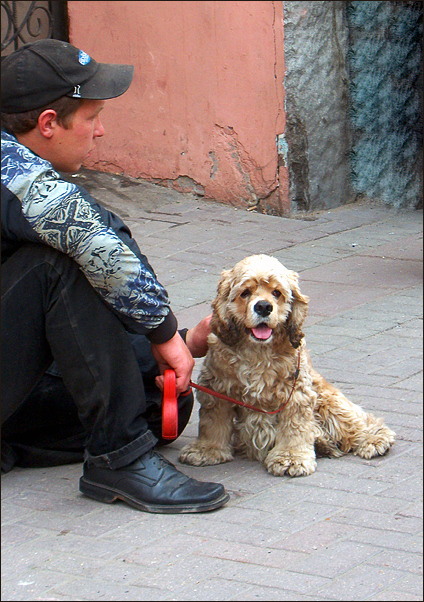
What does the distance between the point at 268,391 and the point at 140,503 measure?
2.12ft

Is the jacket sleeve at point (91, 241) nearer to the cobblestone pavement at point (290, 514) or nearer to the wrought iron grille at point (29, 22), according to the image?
the cobblestone pavement at point (290, 514)

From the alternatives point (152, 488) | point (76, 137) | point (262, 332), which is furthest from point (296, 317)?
point (76, 137)

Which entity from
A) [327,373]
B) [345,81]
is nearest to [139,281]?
[327,373]

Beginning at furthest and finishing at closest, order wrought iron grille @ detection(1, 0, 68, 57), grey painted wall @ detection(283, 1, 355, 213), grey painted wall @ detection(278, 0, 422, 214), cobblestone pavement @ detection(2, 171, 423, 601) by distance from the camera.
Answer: wrought iron grille @ detection(1, 0, 68, 57) → grey painted wall @ detection(278, 0, 422, 214) → grey painted wall @ detection(283, 1, 355, 213) → cobblestone pavement @ detection(2, 171, 423, 601)

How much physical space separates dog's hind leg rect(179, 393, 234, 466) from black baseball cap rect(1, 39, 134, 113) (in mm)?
1251

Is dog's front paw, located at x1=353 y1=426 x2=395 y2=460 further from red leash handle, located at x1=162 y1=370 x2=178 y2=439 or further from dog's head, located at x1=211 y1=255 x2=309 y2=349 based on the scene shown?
red leash handle, located at x1=162 y1=370 x2=178 y2=439

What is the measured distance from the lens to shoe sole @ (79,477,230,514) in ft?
9.75

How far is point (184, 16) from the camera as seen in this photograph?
747 centimetres

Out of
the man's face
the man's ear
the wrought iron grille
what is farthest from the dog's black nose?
the wrought iron grille

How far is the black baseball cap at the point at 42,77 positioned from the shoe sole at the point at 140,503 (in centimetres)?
135

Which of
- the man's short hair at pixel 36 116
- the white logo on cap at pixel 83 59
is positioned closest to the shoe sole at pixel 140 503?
the man's short hair at pixel 36 116

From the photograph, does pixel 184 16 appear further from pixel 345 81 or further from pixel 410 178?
pixel 410 178

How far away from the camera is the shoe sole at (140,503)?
9.75 feet

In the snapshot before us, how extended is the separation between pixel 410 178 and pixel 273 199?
1.33m
